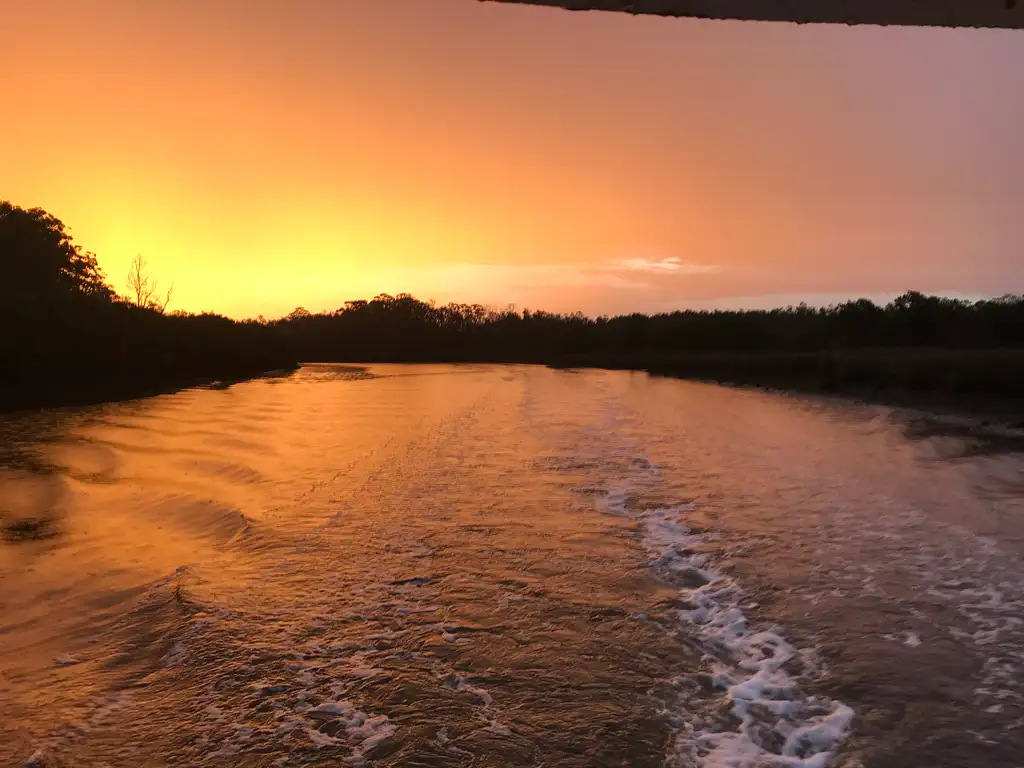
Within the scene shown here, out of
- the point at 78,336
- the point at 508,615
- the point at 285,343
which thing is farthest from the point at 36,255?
the point at 508,615

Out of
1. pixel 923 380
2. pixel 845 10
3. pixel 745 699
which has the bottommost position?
pixel 745 699

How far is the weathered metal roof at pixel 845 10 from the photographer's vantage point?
5.24 m

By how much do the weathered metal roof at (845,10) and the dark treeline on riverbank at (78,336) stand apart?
122 ft

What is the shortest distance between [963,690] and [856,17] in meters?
5.98

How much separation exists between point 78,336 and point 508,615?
45895mm

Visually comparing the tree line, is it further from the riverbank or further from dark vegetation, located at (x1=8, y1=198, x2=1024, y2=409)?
the riverbank

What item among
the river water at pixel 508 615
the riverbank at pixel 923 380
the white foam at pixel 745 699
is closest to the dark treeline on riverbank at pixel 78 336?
Answer: the river water at pixel 508 615

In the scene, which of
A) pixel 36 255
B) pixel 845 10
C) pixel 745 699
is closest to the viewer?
pixel 845 10

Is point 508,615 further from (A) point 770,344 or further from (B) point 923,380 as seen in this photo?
(A) point 770,344

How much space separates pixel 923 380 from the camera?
39.3 m

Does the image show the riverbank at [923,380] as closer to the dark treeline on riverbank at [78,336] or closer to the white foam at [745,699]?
the white foam at [745,699]

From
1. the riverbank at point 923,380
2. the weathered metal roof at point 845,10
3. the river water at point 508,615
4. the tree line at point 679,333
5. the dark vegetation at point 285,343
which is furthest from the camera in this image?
the tree line at point 679,333

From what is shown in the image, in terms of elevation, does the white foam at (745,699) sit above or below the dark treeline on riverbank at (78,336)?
below

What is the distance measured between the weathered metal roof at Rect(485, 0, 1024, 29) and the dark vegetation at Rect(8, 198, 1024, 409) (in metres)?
32.1
